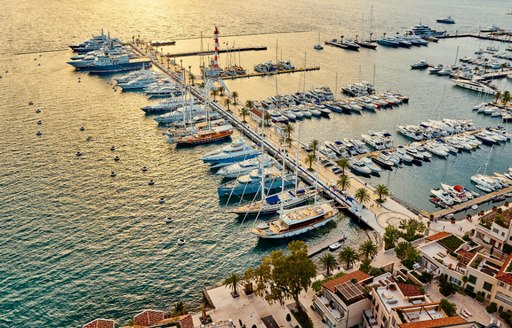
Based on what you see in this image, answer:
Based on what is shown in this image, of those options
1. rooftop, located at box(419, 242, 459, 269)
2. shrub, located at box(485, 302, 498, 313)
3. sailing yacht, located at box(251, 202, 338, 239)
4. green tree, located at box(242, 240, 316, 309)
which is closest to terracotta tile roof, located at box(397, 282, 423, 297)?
rooftop, located at box(419, 242, 459, 269)

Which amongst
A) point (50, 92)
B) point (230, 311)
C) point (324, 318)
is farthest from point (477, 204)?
point (50, 92)

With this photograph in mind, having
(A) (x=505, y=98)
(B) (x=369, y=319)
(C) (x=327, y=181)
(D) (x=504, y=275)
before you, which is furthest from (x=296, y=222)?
(A) (x=505, y=98)

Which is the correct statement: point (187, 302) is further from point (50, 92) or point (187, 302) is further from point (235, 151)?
point (50, 92)

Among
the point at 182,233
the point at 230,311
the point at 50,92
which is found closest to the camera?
the point at 230,311

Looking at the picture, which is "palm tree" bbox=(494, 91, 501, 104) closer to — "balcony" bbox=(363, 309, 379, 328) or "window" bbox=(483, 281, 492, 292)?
"window" bbox=(483, 281, 492, 292)

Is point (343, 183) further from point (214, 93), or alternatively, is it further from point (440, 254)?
point (214, 93)
